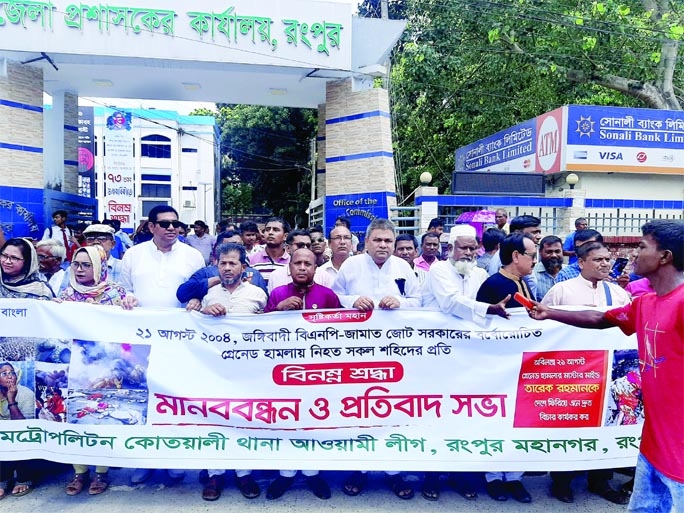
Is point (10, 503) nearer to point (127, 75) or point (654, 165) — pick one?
point (127, 75)

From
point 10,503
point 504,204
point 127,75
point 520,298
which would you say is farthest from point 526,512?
point 127,75

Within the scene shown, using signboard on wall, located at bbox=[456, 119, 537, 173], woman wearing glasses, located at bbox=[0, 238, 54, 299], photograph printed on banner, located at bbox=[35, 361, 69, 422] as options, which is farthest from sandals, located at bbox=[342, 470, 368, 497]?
signboard on wall, located at bbox=[456, 119, 537, 173]

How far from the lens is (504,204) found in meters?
11.7

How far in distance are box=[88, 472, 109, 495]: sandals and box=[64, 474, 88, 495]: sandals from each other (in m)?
0.05

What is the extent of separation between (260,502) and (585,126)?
12.9m

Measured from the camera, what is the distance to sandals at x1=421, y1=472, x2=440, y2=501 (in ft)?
12.1

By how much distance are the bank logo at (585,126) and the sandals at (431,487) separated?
12.1 m

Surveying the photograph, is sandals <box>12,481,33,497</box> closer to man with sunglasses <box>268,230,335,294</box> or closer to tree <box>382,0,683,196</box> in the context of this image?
man with sunglasses <box>268,230,335,294</box>

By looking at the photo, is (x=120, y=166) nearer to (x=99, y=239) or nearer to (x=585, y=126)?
(x=99, y=239)

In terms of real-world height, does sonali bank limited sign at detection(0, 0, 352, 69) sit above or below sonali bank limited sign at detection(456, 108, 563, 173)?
above

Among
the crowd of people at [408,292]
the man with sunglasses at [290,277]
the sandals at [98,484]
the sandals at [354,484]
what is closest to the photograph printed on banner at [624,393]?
the crowd of people at [408,292]

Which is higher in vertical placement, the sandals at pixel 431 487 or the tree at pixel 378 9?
the tree at pixel 378 9

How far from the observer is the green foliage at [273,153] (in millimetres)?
27830

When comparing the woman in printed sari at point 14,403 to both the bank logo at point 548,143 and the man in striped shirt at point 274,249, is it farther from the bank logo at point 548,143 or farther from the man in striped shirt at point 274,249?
the bank logo at point 548,143
